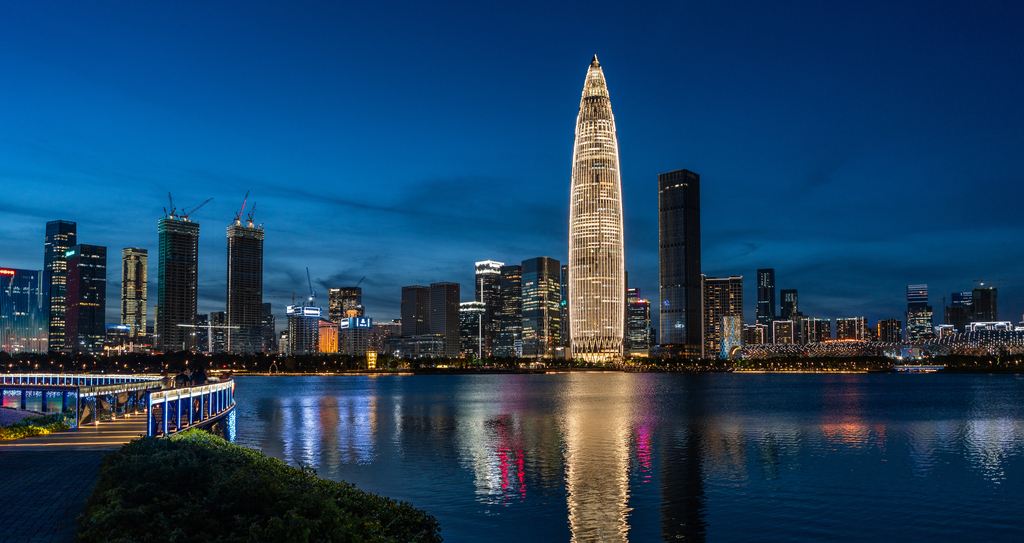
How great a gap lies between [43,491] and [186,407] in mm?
34276

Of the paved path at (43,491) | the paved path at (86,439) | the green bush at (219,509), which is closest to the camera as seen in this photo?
the green bush at (219,509)

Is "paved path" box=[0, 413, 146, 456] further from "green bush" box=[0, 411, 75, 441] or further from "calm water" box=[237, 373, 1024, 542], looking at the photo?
"calm water" box=[237, 373, 1024, 542]

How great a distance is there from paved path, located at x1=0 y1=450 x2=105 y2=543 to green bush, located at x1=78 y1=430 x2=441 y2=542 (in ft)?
2.87

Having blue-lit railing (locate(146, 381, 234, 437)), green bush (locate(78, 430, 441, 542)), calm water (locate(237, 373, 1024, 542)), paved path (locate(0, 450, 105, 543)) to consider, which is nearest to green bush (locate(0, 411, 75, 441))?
blue-lit railing (locate(146, 381, 234, 437))

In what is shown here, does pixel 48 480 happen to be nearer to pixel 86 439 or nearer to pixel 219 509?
pixel 219 509

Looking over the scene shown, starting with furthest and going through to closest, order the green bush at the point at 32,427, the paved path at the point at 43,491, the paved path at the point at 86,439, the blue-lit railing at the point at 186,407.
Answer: the blue-lit railing at the point at 186,407 → the green bush at the point at 32,427 → the paved path at the point at 86,439 → the paved path at the point at 43,491

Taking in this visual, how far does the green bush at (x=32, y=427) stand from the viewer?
3011 centimetres

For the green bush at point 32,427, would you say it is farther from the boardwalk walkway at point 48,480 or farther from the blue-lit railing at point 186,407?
the blue-lit railing at point 186,407

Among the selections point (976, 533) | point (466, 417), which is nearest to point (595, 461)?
point (976, 533)

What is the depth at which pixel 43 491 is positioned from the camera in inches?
715

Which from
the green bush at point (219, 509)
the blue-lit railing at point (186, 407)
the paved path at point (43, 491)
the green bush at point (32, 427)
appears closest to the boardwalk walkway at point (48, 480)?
the paved path at point (43, 491)

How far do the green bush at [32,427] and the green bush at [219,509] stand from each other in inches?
671

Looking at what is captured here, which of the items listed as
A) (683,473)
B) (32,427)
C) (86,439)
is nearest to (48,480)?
(86,439)

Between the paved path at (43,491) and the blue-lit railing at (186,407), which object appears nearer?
the paved path at (43,491)
